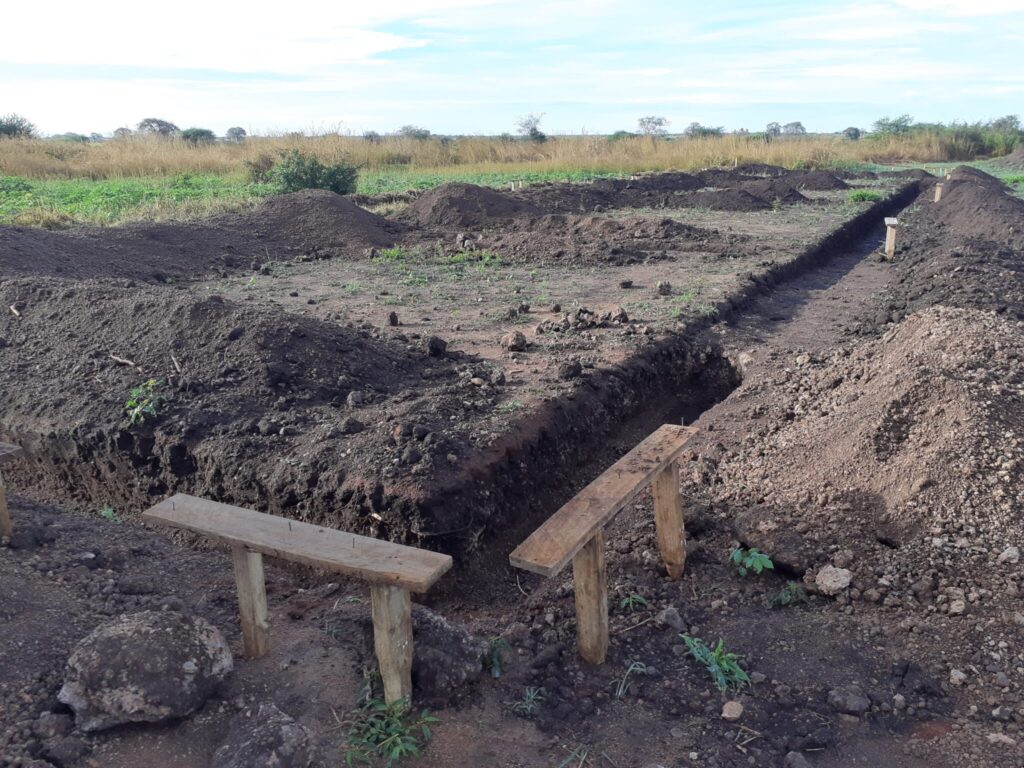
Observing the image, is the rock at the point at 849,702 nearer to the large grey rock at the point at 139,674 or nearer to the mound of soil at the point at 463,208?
the large grey rock at the point at 139,674

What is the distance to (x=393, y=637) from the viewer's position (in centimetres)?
287

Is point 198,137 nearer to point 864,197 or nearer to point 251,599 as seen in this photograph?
point 864,197

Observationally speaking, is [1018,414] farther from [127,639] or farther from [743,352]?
[127,639]

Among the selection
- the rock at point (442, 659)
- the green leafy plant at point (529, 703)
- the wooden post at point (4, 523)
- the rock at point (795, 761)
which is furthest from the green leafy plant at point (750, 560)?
the wooden post at point (4, 523)

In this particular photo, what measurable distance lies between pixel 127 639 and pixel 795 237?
43.3 ft

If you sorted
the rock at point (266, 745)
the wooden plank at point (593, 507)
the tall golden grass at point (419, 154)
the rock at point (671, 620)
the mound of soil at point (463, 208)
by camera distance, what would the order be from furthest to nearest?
1. the tall golden grass at point (419, 154)
2. the mound of soil at point (463, 208)
3. the rock at point (671, 620)
4. the wooden plank at point (593, 507)
5. the rock at point (266, 745)

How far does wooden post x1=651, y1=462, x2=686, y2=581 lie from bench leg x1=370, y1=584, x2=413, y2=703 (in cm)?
152

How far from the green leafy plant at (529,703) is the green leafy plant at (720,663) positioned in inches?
26.7

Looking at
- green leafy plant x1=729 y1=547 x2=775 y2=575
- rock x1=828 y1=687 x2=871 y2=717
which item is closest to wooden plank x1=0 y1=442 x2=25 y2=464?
green leafy plant x1=729 y1=547 x2=775 y2=575

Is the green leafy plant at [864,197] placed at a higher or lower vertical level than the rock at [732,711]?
higher

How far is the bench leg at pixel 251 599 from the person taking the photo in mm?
3158

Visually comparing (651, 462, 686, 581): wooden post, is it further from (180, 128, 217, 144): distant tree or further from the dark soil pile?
(180, 128, 217, 144): distant tree

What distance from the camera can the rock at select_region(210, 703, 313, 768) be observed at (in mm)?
2537

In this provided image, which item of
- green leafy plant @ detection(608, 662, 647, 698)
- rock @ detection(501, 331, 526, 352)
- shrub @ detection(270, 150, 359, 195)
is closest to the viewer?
green leafy plant @ detection(608, 662, 647, 698)
